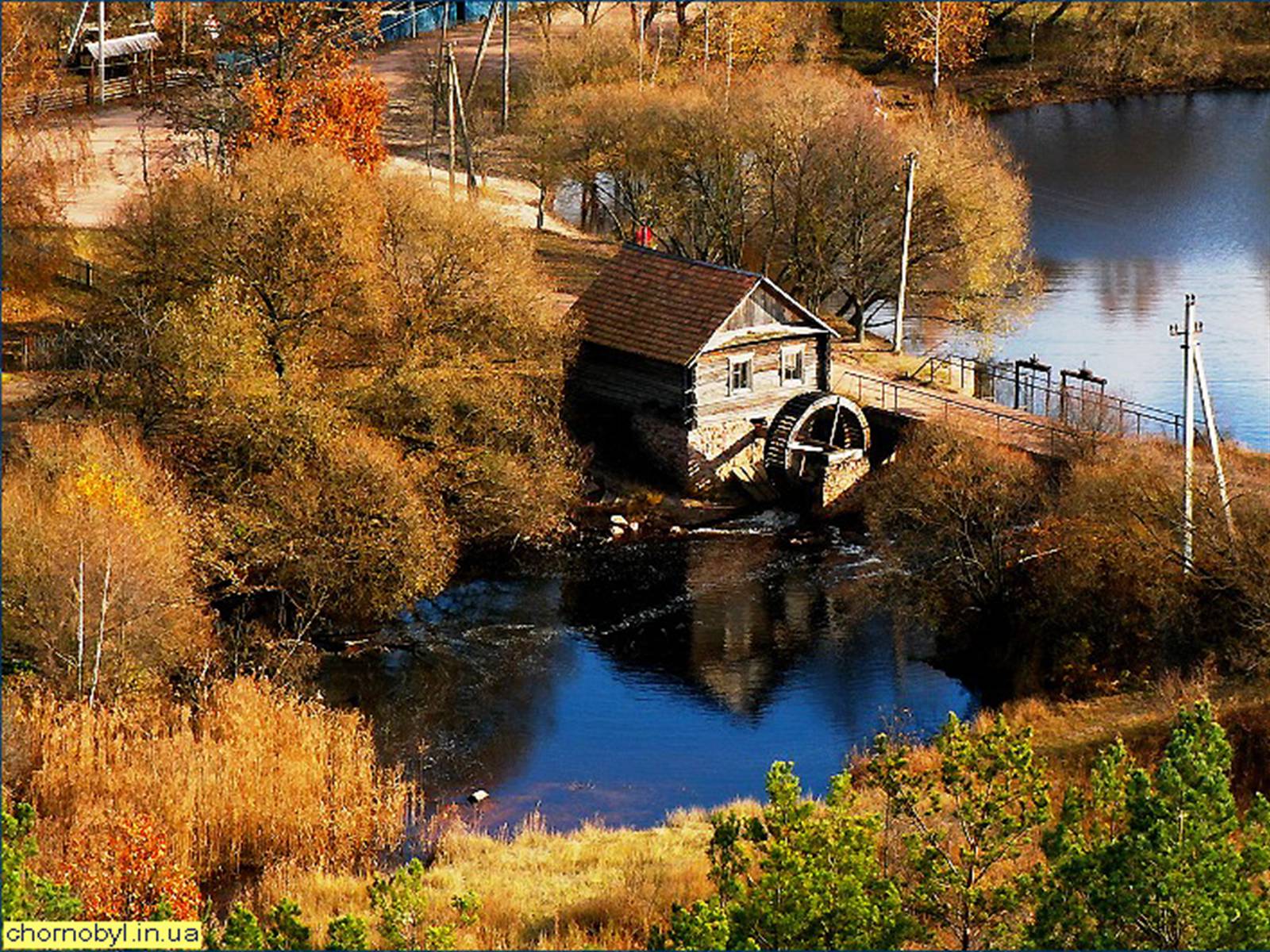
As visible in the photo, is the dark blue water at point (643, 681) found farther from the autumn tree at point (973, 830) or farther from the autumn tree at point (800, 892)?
the autumn tree at point (800, 892)

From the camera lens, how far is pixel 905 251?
4956 cm

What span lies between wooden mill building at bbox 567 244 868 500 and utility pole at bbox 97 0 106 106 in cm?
2544

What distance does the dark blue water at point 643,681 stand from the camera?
100 ft

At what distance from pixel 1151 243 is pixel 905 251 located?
14.4 m

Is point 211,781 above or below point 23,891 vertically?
below

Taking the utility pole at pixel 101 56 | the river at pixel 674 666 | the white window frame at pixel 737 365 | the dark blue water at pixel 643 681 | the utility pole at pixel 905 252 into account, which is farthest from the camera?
the utility pole at pixel 101 56

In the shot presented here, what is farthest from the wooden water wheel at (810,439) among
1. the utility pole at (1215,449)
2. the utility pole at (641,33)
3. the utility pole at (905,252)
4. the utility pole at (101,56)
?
the utility pole at (101,56)

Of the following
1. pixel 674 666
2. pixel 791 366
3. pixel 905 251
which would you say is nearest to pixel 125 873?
pixel 674 666

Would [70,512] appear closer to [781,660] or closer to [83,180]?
[781,660]

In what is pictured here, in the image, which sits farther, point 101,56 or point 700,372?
point 101,56

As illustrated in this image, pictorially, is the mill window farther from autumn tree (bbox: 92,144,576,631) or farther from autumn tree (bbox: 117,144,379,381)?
autumn tree (bbox: 117,144,379,381)

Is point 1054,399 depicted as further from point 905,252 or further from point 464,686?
point 464,686

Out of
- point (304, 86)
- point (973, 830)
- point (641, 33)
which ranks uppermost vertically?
point (304, 86)

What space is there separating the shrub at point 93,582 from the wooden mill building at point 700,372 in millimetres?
14333
